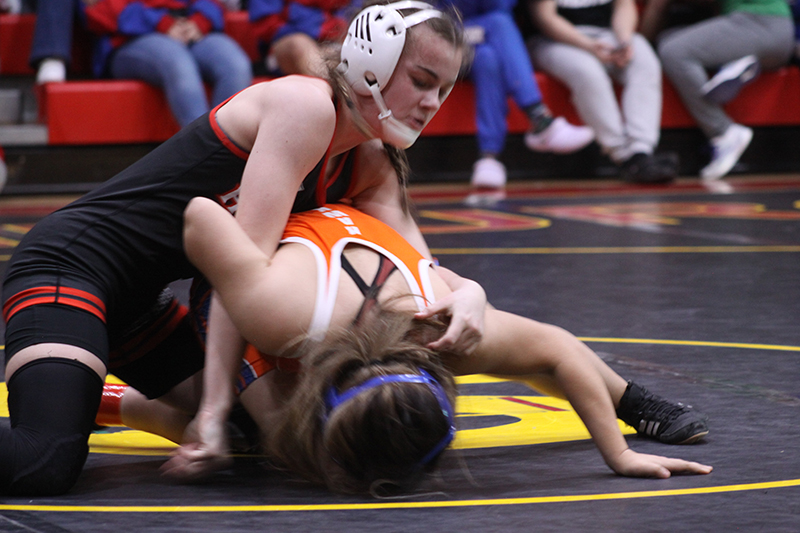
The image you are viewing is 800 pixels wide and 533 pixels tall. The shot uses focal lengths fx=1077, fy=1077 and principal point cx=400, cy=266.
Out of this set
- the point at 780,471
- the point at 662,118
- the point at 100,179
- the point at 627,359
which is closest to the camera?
the point at 780,471

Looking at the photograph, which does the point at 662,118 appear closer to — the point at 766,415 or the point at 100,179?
the point at 100,179

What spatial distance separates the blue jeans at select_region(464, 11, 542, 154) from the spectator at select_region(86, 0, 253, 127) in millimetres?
1449

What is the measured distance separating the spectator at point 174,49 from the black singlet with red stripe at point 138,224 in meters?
4.16

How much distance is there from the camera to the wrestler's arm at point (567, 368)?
1.78m

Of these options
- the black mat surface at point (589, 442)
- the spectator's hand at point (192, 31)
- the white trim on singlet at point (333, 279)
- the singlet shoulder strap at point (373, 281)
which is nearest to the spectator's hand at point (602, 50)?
the black mat surface at point (589, 442)

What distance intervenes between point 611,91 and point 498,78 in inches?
30.9

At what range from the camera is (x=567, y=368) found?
179cm

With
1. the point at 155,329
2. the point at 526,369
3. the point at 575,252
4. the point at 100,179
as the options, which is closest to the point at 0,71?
the point at 100,179

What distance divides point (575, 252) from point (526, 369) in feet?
8.48

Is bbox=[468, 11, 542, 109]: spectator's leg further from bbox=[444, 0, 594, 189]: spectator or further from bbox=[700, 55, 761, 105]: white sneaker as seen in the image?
bbox=[700, 55, 761, 105]: white sneaker

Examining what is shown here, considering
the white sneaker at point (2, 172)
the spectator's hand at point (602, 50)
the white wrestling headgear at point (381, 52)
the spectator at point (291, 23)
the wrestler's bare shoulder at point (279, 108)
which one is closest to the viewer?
the wrestler's bare shoulder at point (279, 108)

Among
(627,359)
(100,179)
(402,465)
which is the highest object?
(402,465)

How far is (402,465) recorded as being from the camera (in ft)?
5.43

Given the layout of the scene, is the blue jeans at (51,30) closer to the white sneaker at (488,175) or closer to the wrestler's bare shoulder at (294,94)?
the white sneaker at (488,175)
